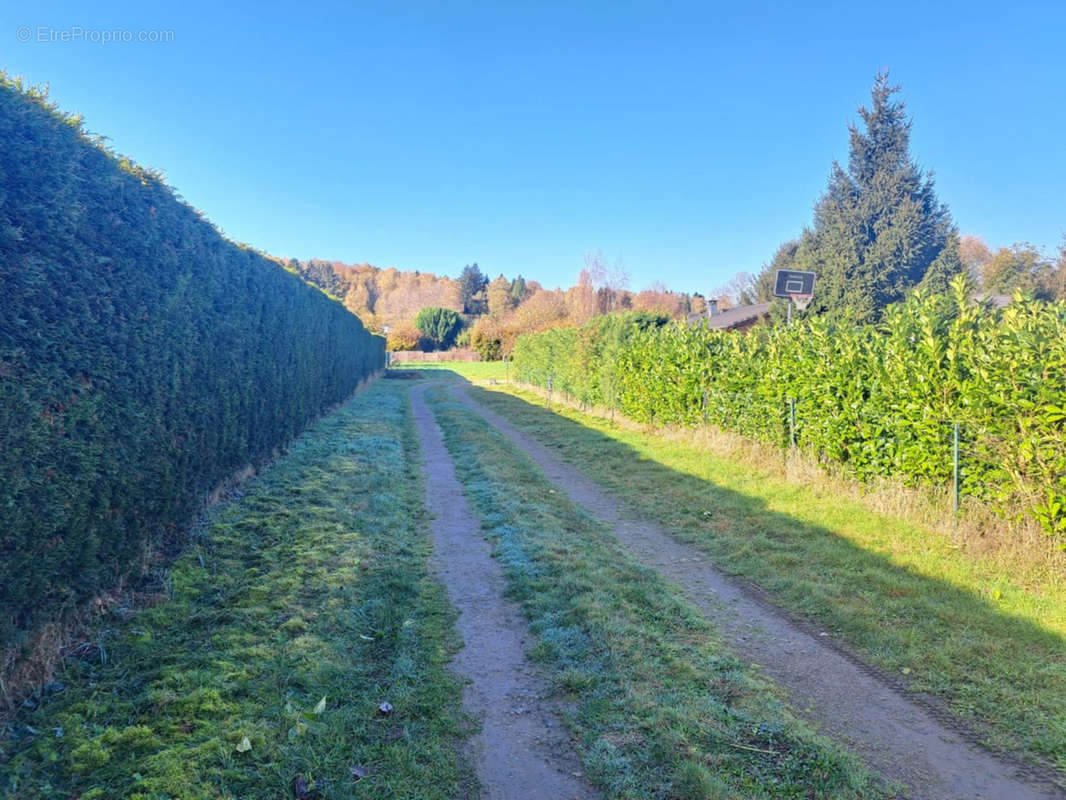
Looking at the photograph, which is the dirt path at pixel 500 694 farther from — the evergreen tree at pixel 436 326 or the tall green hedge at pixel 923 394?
the evergreen tree at pixel 436 326

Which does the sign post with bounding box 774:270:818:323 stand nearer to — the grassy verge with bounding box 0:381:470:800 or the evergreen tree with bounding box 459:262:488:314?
the grassy verge with bounding box 0:381:470:800

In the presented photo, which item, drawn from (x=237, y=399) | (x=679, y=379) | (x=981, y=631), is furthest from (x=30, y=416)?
(x=679, y=379)

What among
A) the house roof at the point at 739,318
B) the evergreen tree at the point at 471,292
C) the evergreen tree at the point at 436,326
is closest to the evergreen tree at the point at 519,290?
the evergreen tree at the point at 471,292

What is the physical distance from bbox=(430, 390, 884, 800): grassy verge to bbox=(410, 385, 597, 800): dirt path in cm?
13

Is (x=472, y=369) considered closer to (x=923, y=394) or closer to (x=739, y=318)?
(x=739, y=318)

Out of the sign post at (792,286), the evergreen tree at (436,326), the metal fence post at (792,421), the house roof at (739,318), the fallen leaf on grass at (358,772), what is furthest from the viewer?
the evergreen tree at (436,326)

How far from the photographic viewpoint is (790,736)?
3.08 meters

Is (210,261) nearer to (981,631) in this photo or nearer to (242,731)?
(242,731)

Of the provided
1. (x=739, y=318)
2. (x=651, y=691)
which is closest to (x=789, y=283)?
(x=651, y=691)

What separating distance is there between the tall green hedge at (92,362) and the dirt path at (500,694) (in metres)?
2.49

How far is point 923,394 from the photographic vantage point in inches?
259

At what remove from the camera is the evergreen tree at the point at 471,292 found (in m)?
96.7

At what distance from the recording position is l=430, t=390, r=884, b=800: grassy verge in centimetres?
277

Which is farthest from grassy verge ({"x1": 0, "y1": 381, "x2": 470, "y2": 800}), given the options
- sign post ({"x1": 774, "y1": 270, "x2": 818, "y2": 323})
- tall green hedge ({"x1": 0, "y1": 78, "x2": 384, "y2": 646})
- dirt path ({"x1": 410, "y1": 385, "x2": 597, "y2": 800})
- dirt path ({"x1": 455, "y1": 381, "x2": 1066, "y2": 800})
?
sign post ({"x1": 774, "y1": 270, "x2": 818, "y2": 323})
